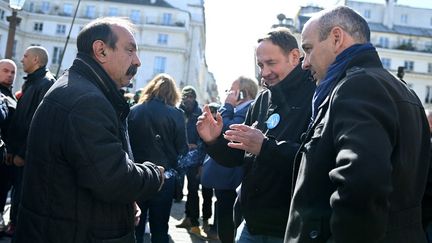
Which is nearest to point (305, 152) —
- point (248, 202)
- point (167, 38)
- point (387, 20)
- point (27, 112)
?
point (248, 202)

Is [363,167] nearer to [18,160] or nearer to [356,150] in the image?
[356,150]

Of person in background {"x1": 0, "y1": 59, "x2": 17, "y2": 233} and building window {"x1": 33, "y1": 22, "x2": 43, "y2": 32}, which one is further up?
building window {"x1": 33, "y1": 22, "x2": 43, "y2": 32}

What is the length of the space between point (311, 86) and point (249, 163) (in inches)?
27.8

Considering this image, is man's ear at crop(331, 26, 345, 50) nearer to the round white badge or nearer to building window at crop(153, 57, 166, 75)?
the round white badge

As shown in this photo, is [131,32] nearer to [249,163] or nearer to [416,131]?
[249,163]

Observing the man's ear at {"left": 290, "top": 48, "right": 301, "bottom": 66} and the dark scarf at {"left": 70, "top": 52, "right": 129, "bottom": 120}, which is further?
the man's ear at {"left": 290, "top": 48, "right": 301, "bottom": 66}

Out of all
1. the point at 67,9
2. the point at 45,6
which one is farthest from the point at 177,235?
the point at 45,6

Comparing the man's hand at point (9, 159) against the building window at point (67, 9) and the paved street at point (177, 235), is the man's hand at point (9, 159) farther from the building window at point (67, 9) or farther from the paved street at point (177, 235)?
the building window at point (67, 9)

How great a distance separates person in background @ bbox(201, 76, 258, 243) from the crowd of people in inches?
59.2

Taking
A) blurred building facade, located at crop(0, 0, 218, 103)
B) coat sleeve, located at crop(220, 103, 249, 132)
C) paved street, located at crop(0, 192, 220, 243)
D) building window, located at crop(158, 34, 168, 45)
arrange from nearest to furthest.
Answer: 1. coat sleeve, located at crop(220, 103, 249, 132)
2. paved street, located at crop(0, 192, 220, 243)
3. blurred building facade, located at crop(0, 0, 218, 103)
4. building window, located at crop(158, 34, 168, 45)

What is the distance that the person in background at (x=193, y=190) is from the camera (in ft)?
24.0

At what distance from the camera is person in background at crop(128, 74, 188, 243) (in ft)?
16.4

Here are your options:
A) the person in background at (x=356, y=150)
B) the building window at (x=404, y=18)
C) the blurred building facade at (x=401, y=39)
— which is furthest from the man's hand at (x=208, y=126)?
the building window at (x=404, y=18)

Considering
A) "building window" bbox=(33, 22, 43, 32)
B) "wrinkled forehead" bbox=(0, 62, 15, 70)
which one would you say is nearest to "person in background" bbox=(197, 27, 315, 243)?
"wrinkled forehead" bbox=(0, 62, 15, 70)
